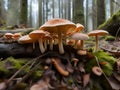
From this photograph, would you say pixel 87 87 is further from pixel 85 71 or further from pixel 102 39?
pixel 102 39

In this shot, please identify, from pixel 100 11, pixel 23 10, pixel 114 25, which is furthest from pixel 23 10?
pixel 114 25

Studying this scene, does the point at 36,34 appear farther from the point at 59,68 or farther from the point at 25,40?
the point at 59,68

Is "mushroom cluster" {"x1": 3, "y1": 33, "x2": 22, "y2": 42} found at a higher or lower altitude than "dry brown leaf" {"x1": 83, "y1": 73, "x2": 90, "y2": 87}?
higher

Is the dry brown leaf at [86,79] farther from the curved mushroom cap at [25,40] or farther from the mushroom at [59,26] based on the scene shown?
the curved mushroom cap at [25,40]

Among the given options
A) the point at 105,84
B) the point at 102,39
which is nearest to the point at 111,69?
the point at 105,84

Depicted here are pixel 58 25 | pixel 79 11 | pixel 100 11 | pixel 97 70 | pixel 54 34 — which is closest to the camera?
pixel 58 25

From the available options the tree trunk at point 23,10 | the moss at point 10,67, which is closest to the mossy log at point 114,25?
the tree trunk at point 23,10

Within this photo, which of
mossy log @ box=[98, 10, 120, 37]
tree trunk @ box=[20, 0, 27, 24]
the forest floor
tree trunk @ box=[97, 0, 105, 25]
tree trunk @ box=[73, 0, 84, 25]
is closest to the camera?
the forest floor

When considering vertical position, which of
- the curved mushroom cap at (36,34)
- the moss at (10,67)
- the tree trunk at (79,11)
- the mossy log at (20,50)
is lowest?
the moss at (10,67)

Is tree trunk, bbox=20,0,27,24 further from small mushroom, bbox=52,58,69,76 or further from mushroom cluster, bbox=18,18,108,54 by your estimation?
small mushroom, bbox=52,58,69,76

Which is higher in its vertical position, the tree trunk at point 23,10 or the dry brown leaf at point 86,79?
the tree trunk at point 23,10

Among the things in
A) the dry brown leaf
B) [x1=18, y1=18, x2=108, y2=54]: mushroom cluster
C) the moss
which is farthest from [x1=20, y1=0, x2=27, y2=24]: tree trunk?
the dry brown leaf
